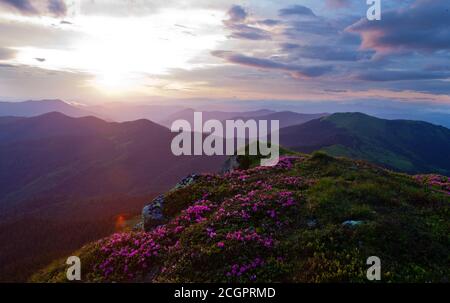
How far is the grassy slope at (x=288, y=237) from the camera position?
47.3 ft

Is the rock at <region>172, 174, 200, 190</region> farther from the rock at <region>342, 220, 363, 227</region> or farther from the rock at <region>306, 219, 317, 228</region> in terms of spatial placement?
the rock at <region>342, 220, 363, 227</region>

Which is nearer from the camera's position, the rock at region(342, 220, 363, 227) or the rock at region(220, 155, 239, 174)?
the rock at region(342, 220, 363, 227)

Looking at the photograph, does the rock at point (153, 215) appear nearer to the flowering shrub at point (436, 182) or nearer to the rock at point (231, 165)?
the rock at point (231, 165)

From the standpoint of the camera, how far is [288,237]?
17094 mm

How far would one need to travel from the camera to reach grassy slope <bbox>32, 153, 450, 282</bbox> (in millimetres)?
14414

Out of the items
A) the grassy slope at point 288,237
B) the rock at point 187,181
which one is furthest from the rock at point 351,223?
the rock at point 187,181

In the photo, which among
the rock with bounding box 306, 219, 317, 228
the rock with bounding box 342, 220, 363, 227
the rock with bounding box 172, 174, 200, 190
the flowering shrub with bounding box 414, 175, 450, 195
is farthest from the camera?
the flowering shrub with bounding box 414, 175, 450, 195

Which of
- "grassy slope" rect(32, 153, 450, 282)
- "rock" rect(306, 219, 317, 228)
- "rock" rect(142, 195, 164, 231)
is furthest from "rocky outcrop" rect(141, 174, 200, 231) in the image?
"rock" rect(306, 219, 317, 228)

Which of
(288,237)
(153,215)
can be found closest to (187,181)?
(153,215)
